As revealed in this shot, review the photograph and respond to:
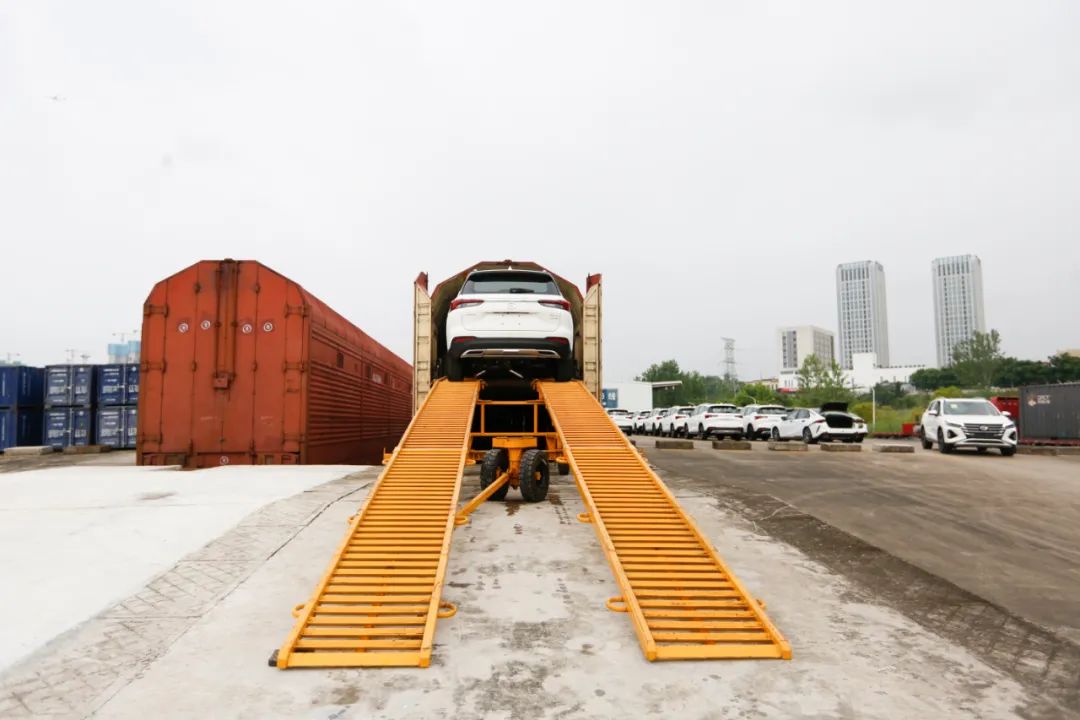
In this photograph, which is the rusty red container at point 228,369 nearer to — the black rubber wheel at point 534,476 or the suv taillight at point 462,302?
the suv taillight at point 462,302

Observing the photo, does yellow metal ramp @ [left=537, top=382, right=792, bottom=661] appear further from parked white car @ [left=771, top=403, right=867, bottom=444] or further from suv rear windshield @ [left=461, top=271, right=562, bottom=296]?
parked white car @ [left=771, top=403, right=867, bottom=444]

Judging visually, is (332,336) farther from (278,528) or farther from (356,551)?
(356,551)

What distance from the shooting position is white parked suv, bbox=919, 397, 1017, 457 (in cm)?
1548

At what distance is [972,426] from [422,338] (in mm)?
14446

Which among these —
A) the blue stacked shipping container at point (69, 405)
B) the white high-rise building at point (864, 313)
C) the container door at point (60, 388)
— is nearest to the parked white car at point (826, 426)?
the blue stacked shipping container at point (69, 405)

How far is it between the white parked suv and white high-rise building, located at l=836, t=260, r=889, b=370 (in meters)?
164

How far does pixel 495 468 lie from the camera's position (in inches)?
315

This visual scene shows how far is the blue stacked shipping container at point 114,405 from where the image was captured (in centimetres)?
1688

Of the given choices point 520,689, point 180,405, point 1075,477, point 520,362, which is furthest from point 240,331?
point 1075,477

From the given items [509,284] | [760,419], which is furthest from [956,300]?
[509,284]

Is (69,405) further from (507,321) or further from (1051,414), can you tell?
(1051,414)

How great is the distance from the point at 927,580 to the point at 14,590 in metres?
7.68

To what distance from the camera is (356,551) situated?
486 centimetres

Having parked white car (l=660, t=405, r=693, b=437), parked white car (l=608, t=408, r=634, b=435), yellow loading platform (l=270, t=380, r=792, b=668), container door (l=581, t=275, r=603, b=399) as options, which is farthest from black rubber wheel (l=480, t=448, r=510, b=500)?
parked white car (l=608, t=408, r=634, b=435)
